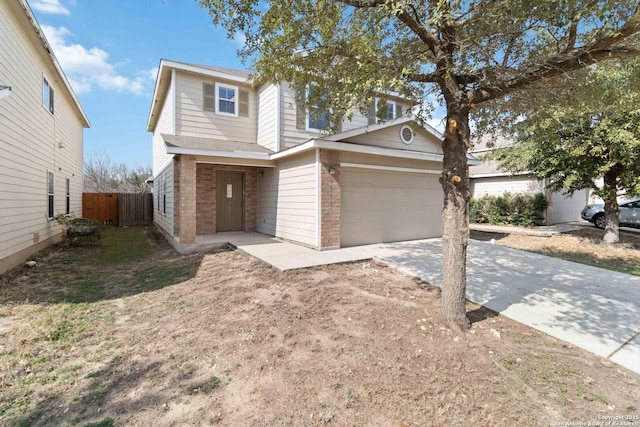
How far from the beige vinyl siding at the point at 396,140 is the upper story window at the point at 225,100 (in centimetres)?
456

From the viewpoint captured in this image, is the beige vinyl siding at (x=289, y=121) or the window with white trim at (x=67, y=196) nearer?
the beige vinyl siding at (x=289, y=121)

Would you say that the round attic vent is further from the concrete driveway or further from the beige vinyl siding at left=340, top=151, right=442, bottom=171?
the concrete driveway

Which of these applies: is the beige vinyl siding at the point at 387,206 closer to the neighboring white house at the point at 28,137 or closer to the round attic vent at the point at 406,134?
the round attic vent at the point at 406,134

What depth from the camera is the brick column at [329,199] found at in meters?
7.81

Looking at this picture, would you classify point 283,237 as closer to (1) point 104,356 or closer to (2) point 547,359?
(1) point 104,356

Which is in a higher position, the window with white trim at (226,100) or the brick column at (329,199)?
the window with white trim at (226,100)

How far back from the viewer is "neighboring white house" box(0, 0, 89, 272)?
638cm

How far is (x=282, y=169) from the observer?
9.57 metres

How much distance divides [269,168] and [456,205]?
25.1 feet

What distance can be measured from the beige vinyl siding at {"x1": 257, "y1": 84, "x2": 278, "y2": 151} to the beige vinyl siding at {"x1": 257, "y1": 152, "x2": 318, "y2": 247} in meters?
0.93

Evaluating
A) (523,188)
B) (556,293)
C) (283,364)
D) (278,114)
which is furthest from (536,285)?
(523,188)

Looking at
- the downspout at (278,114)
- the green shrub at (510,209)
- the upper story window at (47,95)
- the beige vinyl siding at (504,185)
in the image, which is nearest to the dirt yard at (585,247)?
the green shrub at (510,209)

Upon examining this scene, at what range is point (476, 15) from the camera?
147 inches

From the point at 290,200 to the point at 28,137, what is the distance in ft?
23.0
